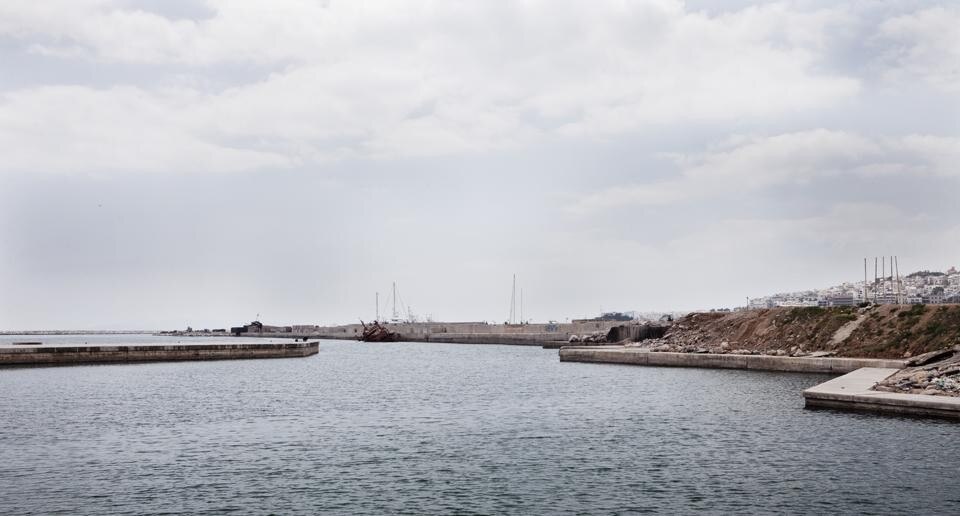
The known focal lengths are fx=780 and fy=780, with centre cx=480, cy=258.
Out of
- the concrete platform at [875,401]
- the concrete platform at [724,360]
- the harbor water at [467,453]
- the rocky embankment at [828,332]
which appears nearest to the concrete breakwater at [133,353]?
the harbor water at [467,453]

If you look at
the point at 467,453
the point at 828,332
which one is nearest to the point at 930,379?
the point at 467,453

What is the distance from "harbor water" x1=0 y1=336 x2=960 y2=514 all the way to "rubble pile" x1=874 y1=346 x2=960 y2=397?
4721 mm

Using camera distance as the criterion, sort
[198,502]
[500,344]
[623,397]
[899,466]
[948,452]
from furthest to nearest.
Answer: [500,344]
[623,397]
[948,452]
[899,466]
[198,502]

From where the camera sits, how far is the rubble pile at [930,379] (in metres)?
39.8

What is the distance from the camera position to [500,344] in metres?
185

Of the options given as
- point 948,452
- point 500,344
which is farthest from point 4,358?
point 500,344

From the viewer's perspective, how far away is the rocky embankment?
6494 cm

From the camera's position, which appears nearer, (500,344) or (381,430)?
(381,430)

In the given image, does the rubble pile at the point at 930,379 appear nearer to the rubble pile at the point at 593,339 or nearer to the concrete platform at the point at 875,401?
the concrete platform at the point at 875,401

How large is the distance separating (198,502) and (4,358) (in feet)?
238

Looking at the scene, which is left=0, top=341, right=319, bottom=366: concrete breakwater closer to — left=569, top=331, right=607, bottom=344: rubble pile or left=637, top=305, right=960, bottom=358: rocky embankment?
left=569, top=331, right=607, bottom=344: rubble pile

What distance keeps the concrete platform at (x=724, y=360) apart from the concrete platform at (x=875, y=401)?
14.1m

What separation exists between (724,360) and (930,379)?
3437 centimetres

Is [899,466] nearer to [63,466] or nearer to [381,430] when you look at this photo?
[381,430]
